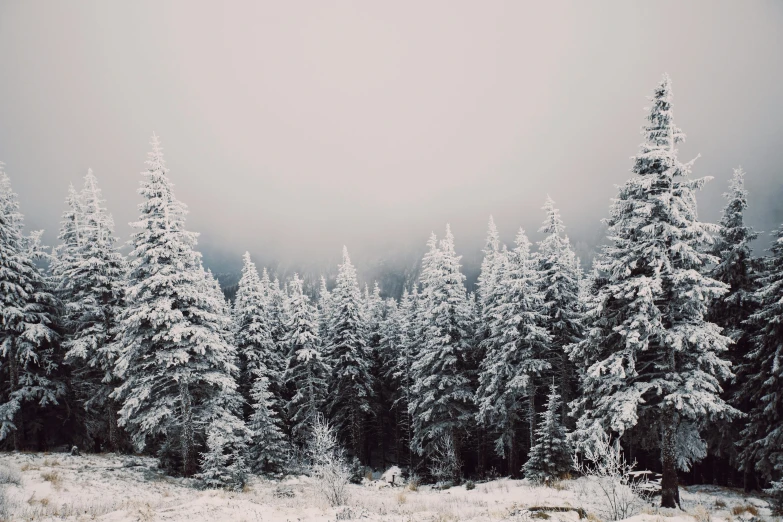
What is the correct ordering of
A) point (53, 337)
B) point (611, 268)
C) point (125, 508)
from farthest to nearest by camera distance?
point (53, 337) < point (611, 268) < point (125, 508)

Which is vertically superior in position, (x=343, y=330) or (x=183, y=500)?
(x=343, y=330)

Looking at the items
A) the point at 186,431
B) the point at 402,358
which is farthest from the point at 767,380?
the point at 186,431

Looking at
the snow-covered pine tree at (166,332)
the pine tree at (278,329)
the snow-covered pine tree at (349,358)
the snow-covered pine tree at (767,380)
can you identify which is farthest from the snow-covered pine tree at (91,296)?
the snow-covered pine tree at (767,380)

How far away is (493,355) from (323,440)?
1293cm

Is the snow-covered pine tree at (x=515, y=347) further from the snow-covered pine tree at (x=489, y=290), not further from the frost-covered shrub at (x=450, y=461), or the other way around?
the frost-covered shrub at (x=450, y=461)

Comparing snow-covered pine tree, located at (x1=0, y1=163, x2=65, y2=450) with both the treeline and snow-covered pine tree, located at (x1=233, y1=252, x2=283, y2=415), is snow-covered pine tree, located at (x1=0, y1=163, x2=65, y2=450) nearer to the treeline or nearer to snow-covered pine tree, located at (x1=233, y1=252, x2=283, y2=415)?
the treeline

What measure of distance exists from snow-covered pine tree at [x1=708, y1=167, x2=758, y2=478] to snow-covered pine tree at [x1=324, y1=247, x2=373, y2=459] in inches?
903

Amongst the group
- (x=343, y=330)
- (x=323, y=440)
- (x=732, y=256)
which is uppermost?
(x=732, y=256)

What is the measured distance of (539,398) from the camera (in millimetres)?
28500

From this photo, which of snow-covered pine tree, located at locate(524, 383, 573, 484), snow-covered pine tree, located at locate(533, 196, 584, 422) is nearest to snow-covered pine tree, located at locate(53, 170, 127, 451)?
snow-covered pine tree, located at locate(524, 383, 573, 484)

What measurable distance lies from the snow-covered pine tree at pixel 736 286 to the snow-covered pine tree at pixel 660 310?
19.8ft

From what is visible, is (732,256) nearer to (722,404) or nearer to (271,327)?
(722,404)

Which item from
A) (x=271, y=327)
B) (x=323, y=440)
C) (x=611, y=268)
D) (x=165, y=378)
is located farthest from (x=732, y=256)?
(x=271, y=327)

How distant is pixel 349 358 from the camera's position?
31.9 metres
